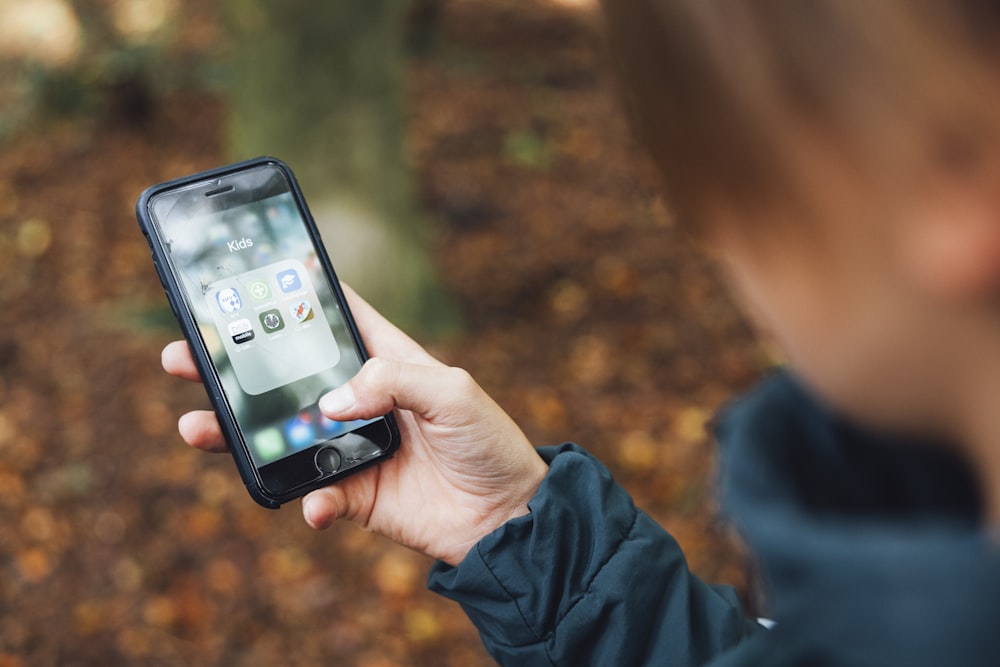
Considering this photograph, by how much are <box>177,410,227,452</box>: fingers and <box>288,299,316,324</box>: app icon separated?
0.28m

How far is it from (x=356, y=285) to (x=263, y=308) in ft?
8.84

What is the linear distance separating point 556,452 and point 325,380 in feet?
1.80

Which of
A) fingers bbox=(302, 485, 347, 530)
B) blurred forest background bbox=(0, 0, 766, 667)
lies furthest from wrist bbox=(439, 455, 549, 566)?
blurred forest background bbox=(0, 0, 766, 667)

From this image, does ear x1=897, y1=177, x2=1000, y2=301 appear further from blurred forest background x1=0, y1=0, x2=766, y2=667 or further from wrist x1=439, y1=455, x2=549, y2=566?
blurred forest background x1=0, y1=0, x2=766, y2=667

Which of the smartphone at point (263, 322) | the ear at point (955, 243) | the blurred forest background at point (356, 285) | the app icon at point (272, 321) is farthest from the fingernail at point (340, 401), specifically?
the blurred forest background at point (356, 285)

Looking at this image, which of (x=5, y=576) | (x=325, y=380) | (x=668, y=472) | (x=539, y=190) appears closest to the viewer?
(x=325, y=380)

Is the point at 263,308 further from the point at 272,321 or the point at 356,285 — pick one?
the point at 356,285

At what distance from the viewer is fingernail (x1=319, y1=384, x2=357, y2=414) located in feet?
5.33

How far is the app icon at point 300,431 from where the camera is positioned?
1.79 meters

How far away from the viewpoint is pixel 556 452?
169cm

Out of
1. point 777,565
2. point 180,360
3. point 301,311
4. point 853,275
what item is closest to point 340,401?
point 301,311

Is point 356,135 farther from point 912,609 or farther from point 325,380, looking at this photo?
point 912,609

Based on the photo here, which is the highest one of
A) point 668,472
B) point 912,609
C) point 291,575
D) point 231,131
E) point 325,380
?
point 231,131

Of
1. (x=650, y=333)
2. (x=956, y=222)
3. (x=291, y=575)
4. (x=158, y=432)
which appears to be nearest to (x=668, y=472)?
(x=650, y=333)
